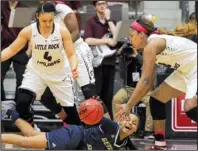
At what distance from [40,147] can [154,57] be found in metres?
0.98

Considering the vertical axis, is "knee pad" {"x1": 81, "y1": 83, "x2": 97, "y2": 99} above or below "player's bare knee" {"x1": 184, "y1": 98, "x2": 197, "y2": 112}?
above

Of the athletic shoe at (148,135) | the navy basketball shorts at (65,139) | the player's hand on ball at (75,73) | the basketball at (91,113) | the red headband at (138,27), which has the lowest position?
the athletic shoe at (148,135)

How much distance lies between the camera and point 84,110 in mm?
3990

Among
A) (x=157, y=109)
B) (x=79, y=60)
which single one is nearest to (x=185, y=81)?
(x=157, y=109)

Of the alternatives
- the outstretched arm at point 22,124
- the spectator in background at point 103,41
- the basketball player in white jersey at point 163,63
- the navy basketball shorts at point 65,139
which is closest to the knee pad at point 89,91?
the spectator in background at point 103,41

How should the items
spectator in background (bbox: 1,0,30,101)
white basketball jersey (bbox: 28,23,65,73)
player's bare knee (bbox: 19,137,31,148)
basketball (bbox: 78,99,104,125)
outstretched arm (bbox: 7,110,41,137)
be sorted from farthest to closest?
1. spectator in background (bbox: 1,0,30,101)
2. white basketball jersey (bbox: 28,23,65,73)
3. outstretched arm (bbox: 7,110,41,137)
4. basketball (bbox: 78,99,104,125)
5. player's bare knee (bbox: 19,137,31,148)

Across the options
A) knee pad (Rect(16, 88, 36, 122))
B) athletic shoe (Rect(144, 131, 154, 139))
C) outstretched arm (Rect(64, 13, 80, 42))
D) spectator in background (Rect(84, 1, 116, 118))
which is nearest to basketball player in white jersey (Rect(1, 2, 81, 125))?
knee pad (Rect(16, 88, 36, 122))

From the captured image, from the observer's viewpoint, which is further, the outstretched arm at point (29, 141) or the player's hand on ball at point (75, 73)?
the player's hand on ball at point (75, 73)

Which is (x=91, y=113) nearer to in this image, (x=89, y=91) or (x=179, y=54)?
(x=89, y=91)

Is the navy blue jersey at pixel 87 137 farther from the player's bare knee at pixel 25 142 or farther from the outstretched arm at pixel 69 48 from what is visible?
the outstretched arm at pixel 69 48

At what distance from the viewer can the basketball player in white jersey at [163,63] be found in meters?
4.29

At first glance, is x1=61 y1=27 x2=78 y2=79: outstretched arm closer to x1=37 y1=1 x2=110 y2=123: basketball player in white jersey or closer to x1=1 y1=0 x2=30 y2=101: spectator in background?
x1=37 y1=1 x2=110 y2=123: basketball player in white jersey

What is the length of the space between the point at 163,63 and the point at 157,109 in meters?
0.35

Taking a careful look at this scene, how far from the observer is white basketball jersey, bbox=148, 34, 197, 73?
4516 mm
